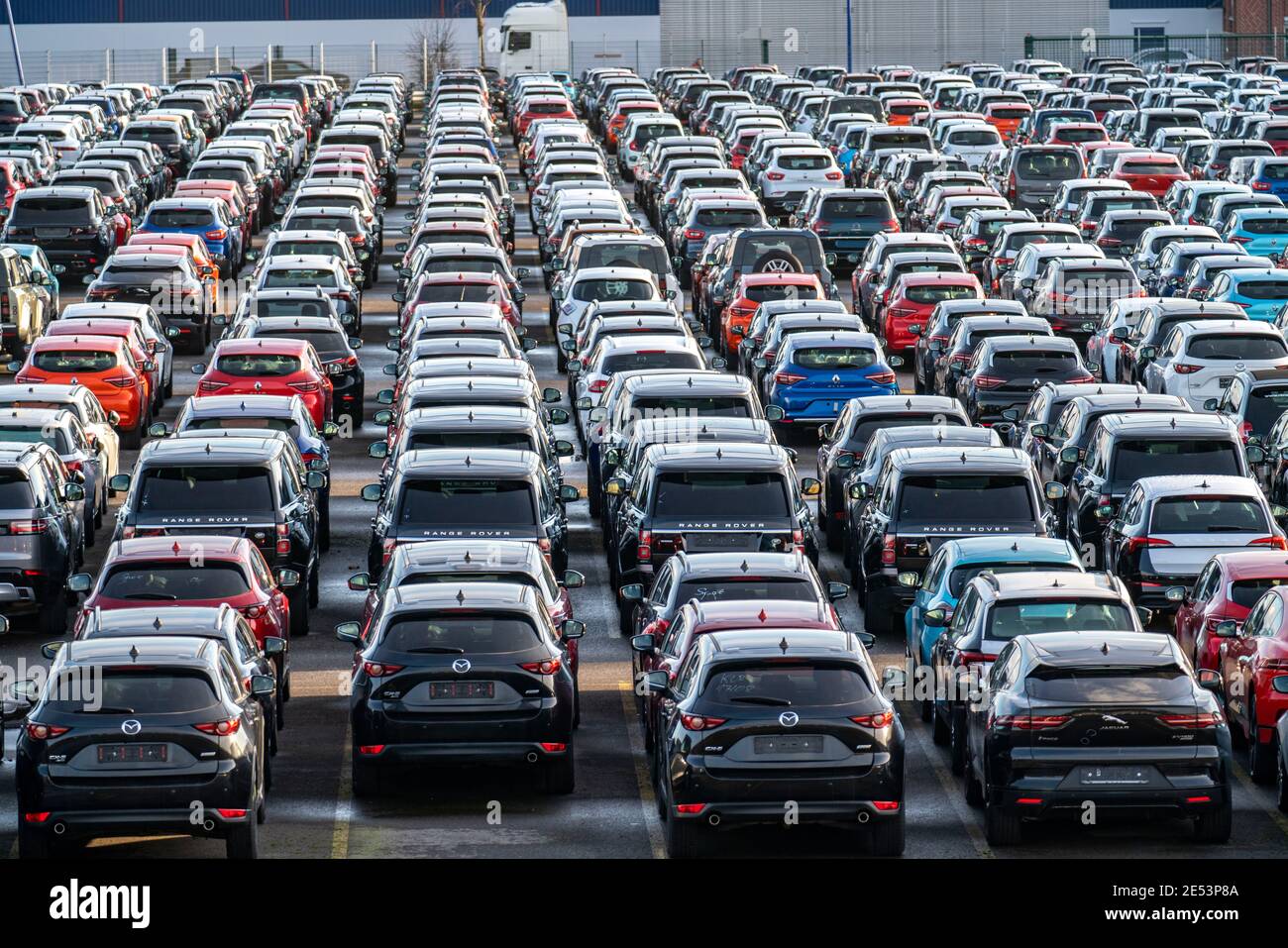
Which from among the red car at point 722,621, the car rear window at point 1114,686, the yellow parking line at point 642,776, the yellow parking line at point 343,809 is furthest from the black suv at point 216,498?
the car rear window at point 1114,686

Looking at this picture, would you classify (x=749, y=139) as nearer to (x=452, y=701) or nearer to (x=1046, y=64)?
(x=1046, y=64)

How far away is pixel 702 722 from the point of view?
55.1 ft

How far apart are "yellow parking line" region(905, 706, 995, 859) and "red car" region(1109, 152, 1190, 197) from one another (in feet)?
109

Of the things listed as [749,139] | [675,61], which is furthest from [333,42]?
[749,139]

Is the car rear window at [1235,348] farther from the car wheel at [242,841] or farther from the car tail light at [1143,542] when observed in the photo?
the car wheel at [242,841]

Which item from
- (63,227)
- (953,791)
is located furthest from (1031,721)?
(63,227)

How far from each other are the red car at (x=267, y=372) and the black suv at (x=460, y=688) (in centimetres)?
1299

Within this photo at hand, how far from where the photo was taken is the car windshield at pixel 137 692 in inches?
647

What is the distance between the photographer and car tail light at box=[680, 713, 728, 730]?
55.0 ft

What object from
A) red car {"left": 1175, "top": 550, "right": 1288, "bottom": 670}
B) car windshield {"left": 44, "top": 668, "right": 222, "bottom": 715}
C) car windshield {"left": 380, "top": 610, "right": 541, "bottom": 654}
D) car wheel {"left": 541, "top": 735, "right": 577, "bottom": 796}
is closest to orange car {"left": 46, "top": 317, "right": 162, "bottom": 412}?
red car {"left": 1175, "top": 550, "right": 1288, "bottom": 670}

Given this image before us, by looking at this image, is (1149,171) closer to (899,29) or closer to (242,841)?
(242,841)

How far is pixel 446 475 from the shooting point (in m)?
22.8

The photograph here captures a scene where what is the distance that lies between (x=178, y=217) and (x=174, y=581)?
26.1 metres

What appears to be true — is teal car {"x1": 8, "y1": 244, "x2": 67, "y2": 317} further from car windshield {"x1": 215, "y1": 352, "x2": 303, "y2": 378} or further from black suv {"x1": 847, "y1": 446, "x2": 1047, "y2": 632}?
black suv {"x1": 847, "y1": 446, "x2": 1047, "y2": 632}
